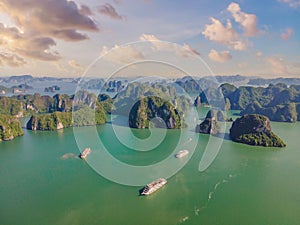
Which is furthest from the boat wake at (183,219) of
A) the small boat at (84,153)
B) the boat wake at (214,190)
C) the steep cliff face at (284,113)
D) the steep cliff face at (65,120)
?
the steep cliff face at (284,113)

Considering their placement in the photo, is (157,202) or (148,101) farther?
(148,101)

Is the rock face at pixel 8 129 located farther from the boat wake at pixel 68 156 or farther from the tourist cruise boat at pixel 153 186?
the tourist cruise boat at pixel 153 186

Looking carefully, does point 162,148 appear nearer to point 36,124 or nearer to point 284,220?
point 284,220

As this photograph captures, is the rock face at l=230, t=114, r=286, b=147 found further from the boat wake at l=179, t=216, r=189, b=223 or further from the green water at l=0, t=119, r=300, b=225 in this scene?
the boat wake at l=179, t=216, r=189, b=223

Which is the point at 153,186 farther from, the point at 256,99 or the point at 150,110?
the point at 256,99

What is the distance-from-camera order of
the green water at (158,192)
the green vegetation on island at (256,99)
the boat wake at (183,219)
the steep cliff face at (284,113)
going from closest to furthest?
the boat wake at (183,219)
the green water at (158,192)
the steep cliff face at (284,113)
the green vegetation on island at (256,99)

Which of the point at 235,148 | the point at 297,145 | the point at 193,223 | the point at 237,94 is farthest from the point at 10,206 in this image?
the point at 237,94
